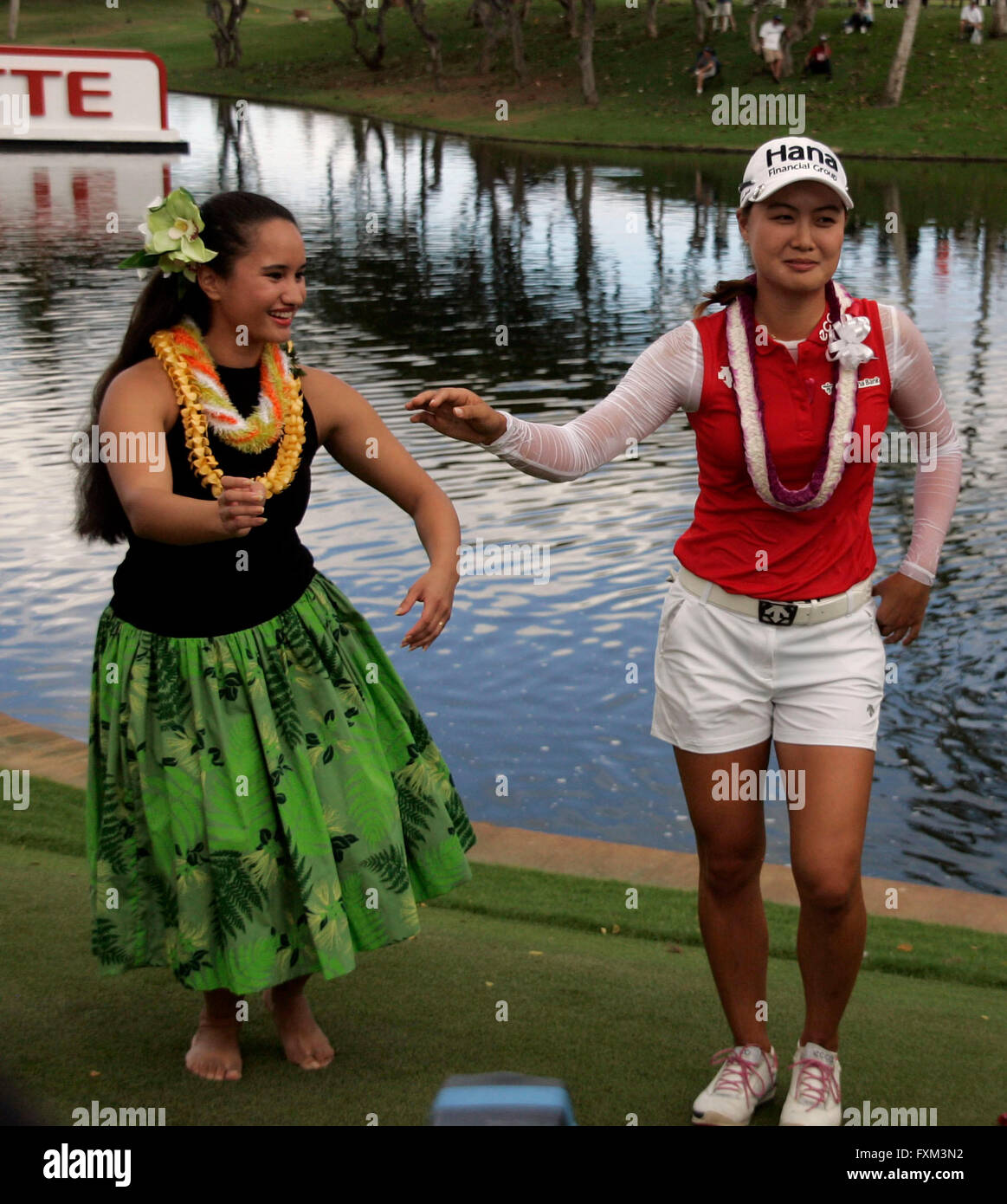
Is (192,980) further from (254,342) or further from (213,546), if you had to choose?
(254,342)

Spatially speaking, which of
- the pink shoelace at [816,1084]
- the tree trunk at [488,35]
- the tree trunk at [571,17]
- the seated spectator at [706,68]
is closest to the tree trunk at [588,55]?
the seated spectator at [706,68]

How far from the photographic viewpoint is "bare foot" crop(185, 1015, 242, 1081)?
350 cm

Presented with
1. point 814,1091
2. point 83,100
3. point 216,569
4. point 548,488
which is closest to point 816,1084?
point 814,1091

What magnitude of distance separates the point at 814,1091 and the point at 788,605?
1032 mm

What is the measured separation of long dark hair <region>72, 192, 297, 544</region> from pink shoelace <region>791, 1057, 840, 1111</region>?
1.88 meters

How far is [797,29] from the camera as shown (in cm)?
4425

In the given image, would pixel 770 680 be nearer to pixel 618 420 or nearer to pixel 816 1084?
pixel 618 420

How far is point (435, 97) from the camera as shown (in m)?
51.7

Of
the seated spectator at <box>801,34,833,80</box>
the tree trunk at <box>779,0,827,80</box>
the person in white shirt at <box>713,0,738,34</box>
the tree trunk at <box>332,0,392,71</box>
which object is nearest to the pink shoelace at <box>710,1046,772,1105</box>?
the seated spectator at <box>801,34,833,80</box>

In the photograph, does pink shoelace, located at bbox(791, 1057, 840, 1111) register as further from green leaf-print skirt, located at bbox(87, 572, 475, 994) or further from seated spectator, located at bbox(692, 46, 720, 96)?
seated spectator, located at bbox(692, 46, 720, 96)

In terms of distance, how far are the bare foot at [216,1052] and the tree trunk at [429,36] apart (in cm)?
4939

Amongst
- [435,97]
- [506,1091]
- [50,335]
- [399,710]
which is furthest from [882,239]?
→ [435,97]

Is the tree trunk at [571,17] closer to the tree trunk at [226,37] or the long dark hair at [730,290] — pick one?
the tree trunk at [226,37]

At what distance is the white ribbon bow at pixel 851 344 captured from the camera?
3.19 metres
